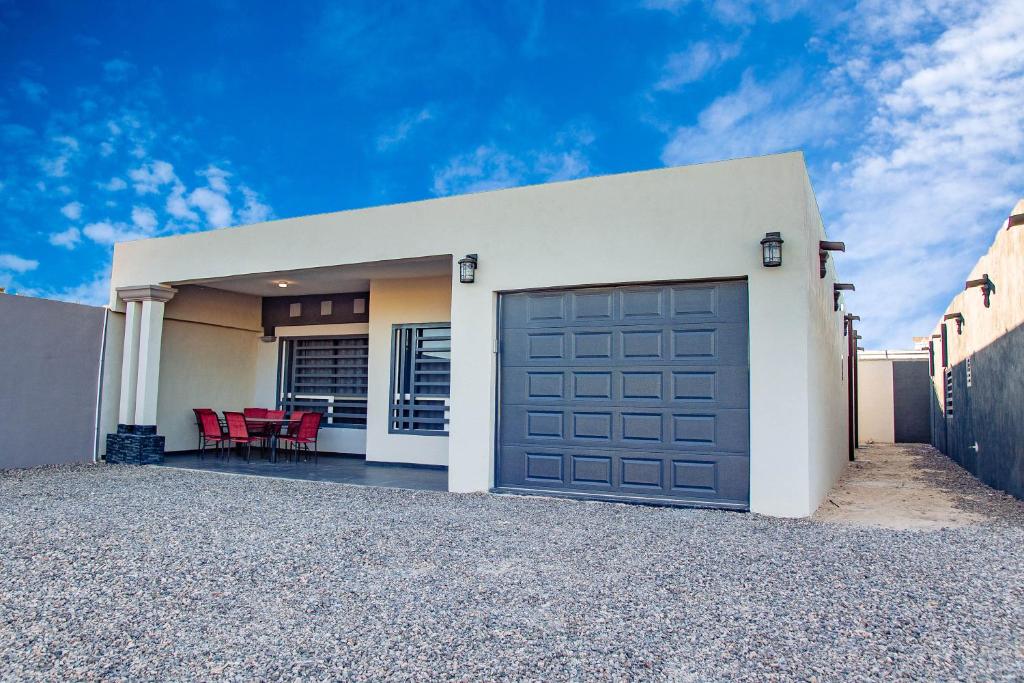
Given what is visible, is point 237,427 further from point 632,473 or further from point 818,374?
point 818,374

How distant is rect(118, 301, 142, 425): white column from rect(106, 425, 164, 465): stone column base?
20 centimetres

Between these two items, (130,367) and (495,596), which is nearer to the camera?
(495,596)

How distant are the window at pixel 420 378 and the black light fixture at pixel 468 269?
2.51 m

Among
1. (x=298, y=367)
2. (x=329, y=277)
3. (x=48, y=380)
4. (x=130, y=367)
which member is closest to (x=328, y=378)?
(x=298, y=367)

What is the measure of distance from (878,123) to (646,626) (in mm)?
13026

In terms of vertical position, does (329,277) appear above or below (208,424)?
above

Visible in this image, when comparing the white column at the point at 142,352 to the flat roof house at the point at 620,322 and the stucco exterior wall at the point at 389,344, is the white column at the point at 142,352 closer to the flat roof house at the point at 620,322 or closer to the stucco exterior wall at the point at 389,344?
the flat roof house at the point at 620,322

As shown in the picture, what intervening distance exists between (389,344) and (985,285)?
8671mm

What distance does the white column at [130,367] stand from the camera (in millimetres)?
10078

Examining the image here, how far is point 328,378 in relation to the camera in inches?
451

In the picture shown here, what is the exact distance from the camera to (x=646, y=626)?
3223 millimetres

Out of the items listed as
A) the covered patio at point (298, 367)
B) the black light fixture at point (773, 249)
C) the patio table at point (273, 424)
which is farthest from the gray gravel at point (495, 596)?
the patio table at point (273, 424)

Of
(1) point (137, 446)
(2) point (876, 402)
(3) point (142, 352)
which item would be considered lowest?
(1) point (137, 446)

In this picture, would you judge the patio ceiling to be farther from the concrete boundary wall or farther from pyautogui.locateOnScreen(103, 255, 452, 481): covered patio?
the concrete boundary wall
